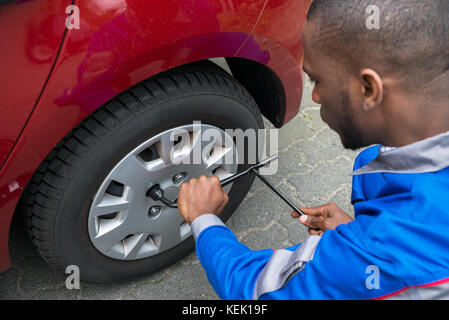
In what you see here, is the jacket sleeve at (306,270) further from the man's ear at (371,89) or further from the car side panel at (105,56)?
the car side panel at (105,56)

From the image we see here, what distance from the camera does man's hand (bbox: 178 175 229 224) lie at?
53.7 inches

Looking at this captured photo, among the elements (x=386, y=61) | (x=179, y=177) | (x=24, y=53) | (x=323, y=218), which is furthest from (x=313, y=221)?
(x=24, y=53)

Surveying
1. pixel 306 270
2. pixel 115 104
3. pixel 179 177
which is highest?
A: pixel 115 104

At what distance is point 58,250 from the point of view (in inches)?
60.3

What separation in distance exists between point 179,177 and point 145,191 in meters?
0.15

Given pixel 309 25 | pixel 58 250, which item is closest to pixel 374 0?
pixel 309 25

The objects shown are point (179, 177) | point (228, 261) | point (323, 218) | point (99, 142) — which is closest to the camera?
point (228, 261)

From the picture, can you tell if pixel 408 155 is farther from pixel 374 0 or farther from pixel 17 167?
pixel 17 167

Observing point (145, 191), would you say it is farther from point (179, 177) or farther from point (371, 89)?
point (371, 89)

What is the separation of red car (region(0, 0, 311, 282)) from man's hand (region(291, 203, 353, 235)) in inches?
17.8

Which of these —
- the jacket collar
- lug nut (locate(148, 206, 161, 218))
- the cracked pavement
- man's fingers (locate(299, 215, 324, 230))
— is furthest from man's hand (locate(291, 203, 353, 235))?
the cracked pavement

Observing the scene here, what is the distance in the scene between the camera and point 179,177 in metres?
1.66

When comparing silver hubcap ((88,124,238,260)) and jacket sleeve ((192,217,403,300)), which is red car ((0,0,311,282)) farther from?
jacket sleeve ((192,217,403,300))

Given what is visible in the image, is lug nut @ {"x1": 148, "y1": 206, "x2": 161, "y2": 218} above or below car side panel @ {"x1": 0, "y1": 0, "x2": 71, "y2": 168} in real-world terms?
below
